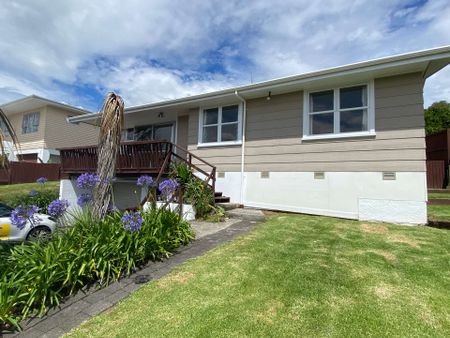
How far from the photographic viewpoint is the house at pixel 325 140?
22.6 ft

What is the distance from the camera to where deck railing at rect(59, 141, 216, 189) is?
27.0 ft

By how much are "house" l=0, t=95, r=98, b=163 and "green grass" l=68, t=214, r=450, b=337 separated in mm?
19714

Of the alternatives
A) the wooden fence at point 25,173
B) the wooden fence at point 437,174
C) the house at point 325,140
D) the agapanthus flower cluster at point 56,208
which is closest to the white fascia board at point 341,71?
the house at point 325,140

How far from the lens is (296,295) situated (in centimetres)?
314

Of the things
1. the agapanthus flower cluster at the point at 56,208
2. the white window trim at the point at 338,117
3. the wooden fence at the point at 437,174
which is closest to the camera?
the agapanthus flower cluster at the point at 56,208

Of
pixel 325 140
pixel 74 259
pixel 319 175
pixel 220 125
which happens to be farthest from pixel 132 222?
pixel 220 125

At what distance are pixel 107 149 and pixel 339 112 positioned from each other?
20.9 feet

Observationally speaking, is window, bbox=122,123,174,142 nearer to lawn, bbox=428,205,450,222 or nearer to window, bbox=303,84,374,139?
window, bbox=303,84,374,139

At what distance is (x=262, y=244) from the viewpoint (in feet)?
16.6

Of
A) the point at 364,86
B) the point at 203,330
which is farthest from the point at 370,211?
the point at 203,330

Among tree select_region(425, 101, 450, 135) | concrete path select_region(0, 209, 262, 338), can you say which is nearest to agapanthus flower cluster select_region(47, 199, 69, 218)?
concrete path select_region(0, 209, 262, 338)

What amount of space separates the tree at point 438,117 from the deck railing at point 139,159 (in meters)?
26.9

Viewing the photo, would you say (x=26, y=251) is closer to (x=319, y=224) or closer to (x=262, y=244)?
(x=262, y=244)

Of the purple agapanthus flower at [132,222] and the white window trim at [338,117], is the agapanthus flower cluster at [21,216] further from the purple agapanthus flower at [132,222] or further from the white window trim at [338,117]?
the white window trim at [338,117]
